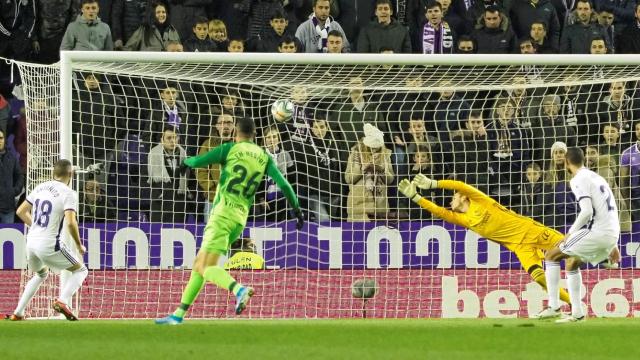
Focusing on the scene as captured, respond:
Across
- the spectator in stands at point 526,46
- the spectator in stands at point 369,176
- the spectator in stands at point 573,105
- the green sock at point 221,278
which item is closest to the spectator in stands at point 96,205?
the spectator in stands at point 369,176

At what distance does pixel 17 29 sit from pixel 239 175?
8.01 meters

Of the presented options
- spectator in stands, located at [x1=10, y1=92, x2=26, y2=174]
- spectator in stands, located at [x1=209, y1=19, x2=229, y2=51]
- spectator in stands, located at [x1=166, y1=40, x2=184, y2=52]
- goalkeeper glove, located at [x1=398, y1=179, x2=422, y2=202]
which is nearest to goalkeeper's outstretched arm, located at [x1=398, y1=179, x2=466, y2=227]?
goalkeeper glove, located at [x1=398, y1=179, x2=422, y2=202]

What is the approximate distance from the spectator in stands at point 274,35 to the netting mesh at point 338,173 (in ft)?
5.94

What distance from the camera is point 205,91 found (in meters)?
19.7

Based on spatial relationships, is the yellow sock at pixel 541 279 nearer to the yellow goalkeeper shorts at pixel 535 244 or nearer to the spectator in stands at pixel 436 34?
the yellow goalkeeper shorts at pixel 535 244

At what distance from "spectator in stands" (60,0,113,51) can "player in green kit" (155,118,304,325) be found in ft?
21.2

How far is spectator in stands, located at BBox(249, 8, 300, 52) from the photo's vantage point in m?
21.5

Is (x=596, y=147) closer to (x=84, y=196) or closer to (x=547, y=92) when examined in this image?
(x=547, y=92)

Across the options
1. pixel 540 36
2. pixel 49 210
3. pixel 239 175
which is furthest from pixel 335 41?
pixel 239 175

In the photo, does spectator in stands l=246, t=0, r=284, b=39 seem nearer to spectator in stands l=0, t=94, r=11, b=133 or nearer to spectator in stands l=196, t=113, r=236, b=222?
spectator in stands l=196, t=113, r=236, b=222

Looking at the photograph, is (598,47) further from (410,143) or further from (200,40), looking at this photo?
(200,40)

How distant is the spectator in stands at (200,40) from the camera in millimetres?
21266

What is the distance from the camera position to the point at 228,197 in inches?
589

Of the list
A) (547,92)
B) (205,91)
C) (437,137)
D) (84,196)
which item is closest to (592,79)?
(547,92)
